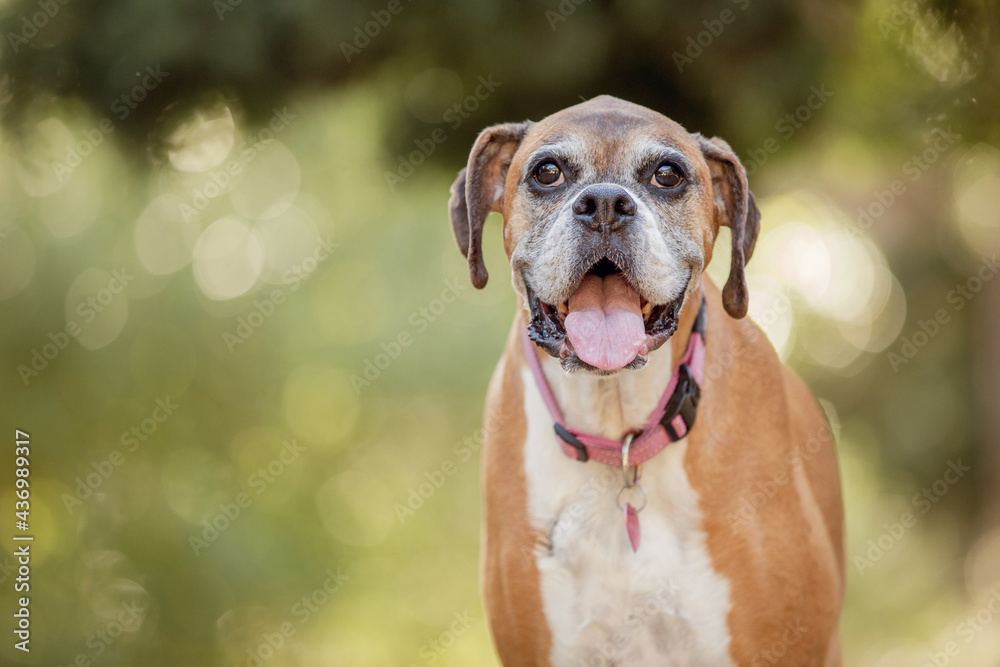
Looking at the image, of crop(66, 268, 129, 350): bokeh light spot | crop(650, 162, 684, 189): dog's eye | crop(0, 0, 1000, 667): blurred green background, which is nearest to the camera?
crop(0, 0, 1000, 667): blurred green background

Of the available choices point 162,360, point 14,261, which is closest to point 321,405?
point 162,360

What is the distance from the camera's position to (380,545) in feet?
27.5

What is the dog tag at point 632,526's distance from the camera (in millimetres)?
2500

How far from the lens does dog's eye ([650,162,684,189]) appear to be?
251cm

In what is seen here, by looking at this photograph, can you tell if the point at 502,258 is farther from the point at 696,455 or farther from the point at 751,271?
the point at 696,455

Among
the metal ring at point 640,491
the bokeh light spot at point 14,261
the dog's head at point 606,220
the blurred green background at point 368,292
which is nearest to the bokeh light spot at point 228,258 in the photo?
the blurred green background at point 368,292

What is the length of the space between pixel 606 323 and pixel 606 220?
256 mm

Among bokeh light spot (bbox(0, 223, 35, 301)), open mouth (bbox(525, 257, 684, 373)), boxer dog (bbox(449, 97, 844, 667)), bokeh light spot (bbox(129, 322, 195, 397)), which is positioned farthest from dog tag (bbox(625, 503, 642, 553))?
bokeh light spot (bbox(129, 322, 195, 397))

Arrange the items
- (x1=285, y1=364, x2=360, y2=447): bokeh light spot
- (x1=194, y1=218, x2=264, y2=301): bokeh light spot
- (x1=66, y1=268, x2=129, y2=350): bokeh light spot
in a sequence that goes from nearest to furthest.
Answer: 1. (x1=66, y1=268, x2=129, y2=350): bokeh light spot
2. (x1=194, y1=218, x2=264, y2=301): bokeh light spot
3. (x1=285, y1=364, x2=360, y2=447): bokeh light spot

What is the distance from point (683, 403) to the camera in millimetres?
2543

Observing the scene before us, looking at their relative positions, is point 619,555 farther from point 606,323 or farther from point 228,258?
point 228,258

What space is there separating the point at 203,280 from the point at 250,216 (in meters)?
0.83

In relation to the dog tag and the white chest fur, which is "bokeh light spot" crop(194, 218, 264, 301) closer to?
the white chest fur

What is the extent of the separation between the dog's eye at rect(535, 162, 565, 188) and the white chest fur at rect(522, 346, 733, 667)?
53 centimetres
